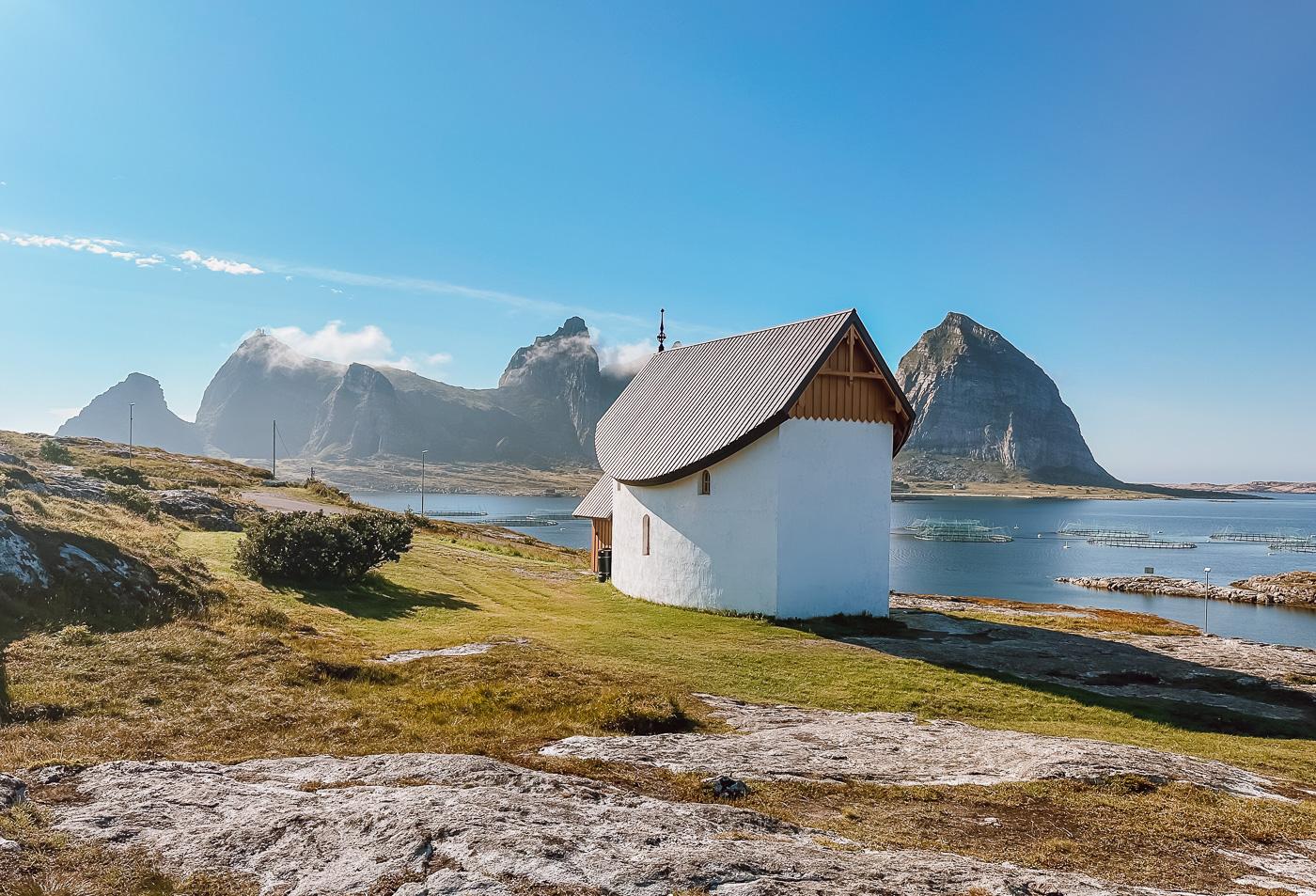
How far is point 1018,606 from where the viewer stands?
4153cm

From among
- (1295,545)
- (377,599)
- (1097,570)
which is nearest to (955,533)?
(1097,570)

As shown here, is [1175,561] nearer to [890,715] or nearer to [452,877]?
[890,715]

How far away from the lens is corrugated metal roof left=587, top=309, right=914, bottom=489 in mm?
24375

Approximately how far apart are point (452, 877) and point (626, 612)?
20.4 metres

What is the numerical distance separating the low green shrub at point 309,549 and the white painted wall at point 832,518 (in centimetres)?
1253

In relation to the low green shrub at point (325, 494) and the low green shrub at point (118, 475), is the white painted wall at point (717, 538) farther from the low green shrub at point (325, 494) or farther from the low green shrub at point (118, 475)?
the low green shrub at point (325, 494)

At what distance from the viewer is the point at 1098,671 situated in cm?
1916

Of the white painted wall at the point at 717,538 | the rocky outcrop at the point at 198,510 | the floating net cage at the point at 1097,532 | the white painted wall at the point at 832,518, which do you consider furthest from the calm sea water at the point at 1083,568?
the rocky outcrop at the point at 198,510

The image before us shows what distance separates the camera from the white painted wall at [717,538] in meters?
24.0

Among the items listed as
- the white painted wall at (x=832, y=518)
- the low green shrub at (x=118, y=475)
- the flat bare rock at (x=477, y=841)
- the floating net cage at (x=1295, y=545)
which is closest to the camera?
the flat bare rock at (x=477, y=841)

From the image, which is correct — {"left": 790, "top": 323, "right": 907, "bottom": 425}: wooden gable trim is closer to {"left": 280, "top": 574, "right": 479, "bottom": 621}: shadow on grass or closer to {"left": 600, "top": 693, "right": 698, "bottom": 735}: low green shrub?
{"left": 280, "top": 574, "right": 479, "bottom": 621}: shadow on grass

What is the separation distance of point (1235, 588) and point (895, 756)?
79076 millimetres

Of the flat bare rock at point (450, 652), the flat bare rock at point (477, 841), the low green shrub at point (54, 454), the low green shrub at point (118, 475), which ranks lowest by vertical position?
the flat bare rock at point (450, 652)

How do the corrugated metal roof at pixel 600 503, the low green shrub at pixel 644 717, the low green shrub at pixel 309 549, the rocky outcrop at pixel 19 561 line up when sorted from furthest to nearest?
the corrugated metal roof at pixel 600 503, the low green shrub at pixel 309 549, the rocky outcrop at pixel 19 561, the low green shrub at pixel 644 717
